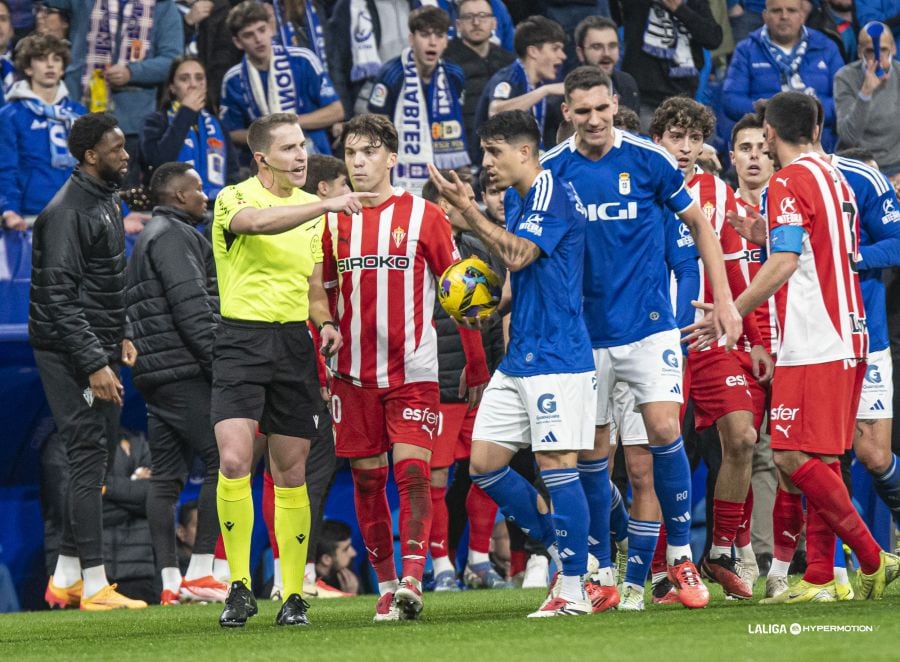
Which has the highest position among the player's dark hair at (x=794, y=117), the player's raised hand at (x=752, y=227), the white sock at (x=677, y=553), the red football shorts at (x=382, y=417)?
the player's dark hair at (x=794, y=117)

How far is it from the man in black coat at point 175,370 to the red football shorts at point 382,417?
2194mm

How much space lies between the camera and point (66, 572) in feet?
30.2

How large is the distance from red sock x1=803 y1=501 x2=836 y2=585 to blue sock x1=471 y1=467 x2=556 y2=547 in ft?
3.94

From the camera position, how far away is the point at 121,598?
353 inches

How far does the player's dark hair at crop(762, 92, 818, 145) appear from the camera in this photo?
6938 mm

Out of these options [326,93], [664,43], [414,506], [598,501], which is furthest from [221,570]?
[664,43]

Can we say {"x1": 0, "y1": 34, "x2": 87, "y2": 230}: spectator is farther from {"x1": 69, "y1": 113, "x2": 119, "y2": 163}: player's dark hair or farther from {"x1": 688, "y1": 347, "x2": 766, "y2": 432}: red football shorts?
{"x1": 688, "y1": 347, "x2": 766, "y2": 432}: red football shorts

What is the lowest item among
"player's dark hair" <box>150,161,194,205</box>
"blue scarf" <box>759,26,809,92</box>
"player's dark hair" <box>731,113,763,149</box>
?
"player's dark hair" <box>150,161,194,205</box>

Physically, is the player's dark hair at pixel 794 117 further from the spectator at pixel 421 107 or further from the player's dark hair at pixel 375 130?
the spectator at pixel 421 107

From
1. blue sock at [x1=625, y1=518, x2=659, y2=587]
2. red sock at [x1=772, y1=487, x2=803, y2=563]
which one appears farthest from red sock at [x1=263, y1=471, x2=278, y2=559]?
red sock at [x1=772, y1=487, x2=803, y2=563]

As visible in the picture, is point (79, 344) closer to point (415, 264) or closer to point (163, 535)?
point (163, 535)

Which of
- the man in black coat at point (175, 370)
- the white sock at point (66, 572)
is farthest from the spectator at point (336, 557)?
the white sock at point (66, 572)

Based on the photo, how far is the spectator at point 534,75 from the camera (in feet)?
39.5

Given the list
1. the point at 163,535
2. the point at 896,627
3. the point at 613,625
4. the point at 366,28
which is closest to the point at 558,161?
the point at 613,625
